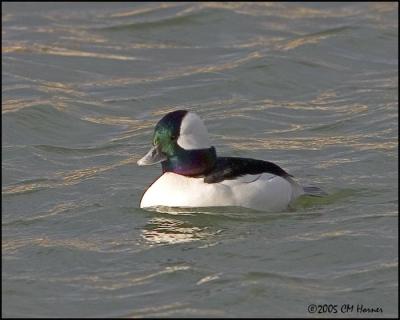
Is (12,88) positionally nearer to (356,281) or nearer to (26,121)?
(26,121)

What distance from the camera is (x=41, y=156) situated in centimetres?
1573

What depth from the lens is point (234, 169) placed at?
12836 mm

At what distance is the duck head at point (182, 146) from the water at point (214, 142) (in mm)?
479

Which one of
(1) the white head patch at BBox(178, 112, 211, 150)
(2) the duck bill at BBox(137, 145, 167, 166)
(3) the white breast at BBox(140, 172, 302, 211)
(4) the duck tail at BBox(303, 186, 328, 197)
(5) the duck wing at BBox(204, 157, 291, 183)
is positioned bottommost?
(4) the duck tail at BBox(303, 186, 328, 197)

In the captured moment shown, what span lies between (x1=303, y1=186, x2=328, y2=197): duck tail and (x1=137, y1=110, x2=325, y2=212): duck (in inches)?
19.7

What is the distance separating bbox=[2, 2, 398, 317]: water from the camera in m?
10.8

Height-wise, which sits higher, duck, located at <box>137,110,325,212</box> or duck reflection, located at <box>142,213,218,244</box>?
duck, located at <box>137,110,325,212</box>

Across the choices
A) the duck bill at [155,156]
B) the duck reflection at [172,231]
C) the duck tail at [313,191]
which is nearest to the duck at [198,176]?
the duck bill at [155,156]

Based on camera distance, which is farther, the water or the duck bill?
the duck bill

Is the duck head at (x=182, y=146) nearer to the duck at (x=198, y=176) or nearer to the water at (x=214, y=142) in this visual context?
the duck at (x=198, y=176)

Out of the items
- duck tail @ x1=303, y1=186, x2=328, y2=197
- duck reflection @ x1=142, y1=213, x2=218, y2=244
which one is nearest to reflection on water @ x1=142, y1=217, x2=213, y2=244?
duck reflection @ x1=142, y1=213, x2=218, y2=244

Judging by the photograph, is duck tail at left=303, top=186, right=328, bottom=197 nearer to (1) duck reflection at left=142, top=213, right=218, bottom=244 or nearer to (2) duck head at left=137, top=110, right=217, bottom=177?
(2) duck head at left=137, top=110, right=217, bottom=177

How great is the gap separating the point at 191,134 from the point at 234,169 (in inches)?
21.2

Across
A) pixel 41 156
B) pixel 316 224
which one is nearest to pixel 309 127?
pixel 41 156
